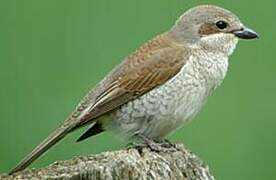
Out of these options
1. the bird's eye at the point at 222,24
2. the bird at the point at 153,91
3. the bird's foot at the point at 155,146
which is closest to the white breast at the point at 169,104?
the bird at the point at 153,91

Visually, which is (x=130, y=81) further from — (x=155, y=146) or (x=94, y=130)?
(x=155, y=146)

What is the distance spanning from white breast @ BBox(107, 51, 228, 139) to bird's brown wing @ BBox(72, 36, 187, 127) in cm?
5

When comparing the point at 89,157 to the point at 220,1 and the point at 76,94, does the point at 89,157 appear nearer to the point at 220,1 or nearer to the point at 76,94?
the point at 76,94

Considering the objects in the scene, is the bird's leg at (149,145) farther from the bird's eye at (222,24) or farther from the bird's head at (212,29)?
the bird's eye at (222,24)

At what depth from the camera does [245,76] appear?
30.2ft

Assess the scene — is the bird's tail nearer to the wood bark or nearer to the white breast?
the white breast

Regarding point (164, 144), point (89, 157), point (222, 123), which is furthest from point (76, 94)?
point (89, 157)

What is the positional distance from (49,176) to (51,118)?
3.05 meters

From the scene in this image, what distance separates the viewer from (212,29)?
7.90m

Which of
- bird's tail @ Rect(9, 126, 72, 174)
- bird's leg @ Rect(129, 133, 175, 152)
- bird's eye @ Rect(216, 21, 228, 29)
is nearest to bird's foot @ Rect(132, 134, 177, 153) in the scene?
bird's leg @ Rect(129, 133, 175, 152)

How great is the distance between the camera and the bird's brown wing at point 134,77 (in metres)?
7.40

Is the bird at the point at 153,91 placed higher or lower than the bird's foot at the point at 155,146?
higher

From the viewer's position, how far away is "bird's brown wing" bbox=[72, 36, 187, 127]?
740 centimetres

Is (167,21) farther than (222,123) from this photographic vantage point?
Yes
